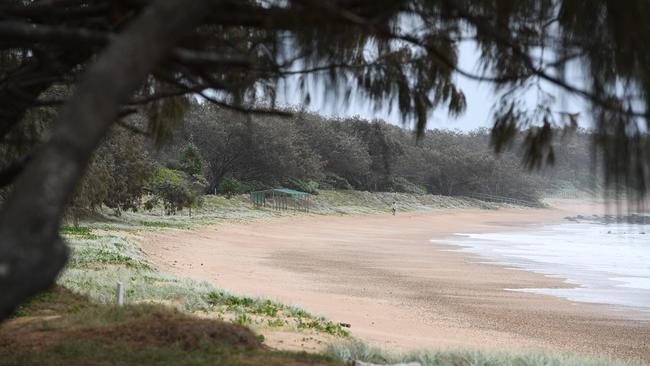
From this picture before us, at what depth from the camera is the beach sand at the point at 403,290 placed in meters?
10.7

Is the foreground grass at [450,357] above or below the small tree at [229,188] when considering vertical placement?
below

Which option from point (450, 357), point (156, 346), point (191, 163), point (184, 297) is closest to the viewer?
point (156, 346)

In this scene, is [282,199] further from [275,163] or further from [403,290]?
[403,290]

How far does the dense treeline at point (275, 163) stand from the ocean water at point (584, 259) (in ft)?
9.47

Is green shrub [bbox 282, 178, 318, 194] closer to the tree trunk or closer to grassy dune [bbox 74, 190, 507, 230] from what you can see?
grassy dune [bbox 74, 190, 507, 230]

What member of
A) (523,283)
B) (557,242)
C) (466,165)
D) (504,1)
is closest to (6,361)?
(504,1)

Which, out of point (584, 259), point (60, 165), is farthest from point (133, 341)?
point (584, 259)

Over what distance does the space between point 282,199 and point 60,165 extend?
4413 centimetres

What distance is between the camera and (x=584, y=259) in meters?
24.9

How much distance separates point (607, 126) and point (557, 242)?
105ft

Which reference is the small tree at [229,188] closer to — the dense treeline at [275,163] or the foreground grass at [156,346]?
the dense treeline at [275,163]

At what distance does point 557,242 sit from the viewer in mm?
33938

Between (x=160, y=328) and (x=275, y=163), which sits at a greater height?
(x=275, y=163)

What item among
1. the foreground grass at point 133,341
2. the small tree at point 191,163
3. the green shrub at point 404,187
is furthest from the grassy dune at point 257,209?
the foreground grass at point 133,341
